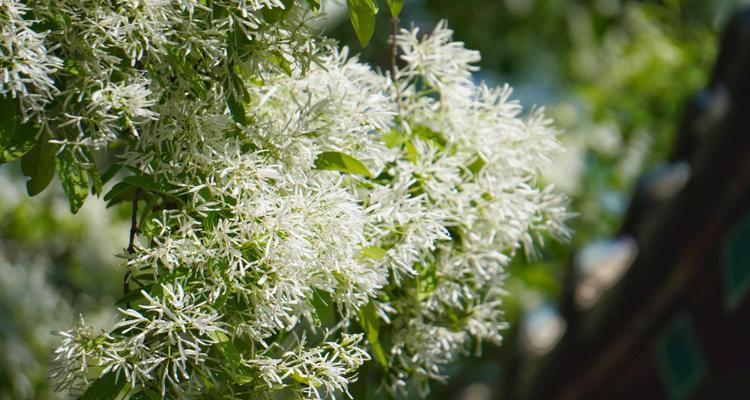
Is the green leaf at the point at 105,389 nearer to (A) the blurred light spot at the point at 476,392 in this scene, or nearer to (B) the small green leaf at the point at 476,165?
(B) the small green leaf at the point at 476,165

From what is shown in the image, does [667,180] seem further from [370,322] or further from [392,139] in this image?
[370,322]

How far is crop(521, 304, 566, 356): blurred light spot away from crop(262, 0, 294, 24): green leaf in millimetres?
3282

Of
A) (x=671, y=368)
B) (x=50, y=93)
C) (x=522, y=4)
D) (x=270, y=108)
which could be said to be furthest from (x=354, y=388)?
(x=522, y=4)

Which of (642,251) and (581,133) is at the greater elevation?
(581,133)

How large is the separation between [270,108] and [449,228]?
0.90ft

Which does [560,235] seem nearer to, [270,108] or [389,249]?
[389,249]

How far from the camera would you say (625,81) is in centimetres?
716

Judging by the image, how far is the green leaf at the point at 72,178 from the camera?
1.27 m

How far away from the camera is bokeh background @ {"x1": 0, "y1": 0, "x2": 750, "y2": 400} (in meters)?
4.41

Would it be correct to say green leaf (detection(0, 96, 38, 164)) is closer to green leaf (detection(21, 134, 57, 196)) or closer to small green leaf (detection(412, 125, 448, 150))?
green leaf (detection(21, 134, 57, 196))

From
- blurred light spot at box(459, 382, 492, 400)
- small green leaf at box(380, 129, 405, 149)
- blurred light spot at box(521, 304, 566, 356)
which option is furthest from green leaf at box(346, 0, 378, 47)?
blurred light spot at box(459, 382, 492, 400)

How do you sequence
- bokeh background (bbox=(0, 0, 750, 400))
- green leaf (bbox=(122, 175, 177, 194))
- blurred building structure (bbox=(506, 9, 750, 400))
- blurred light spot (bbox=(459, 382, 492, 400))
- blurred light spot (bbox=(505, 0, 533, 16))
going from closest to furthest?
1. green leaf (bbox=(122, 175, 177, 194))
2. blurred building structure (bbox=(506, 9, 750, 400))
3. bokeh background (bbox=(0, 0, 750, 400))
4. blurred light spot (bbox=(459, 382, 492, 400))
5. blurred light spot (bbox=(505, 0, 533, 16))

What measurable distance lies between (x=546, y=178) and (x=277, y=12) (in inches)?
167

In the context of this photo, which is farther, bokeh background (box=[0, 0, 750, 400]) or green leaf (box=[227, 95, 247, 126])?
bokeh background (box=[0, 0, 750, 400])
